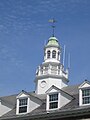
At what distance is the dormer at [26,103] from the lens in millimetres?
39250

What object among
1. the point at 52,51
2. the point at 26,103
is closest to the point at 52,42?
the point at 52,51

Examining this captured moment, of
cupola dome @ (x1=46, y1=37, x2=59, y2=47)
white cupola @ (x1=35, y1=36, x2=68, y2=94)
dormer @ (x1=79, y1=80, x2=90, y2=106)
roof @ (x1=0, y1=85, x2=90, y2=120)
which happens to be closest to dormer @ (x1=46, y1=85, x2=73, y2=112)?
roof @ (x1=0, y1=85, x2=90, y2=120)

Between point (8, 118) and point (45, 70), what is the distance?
12.3 m

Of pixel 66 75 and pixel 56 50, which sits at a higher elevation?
pixel 56 50

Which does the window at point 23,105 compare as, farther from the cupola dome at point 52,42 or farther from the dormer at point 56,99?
the cupola dome at point 52,42

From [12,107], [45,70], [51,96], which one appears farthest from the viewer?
[45,70]

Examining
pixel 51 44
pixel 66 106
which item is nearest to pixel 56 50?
pixel 51 44

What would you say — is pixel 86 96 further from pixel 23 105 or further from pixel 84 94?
pixel 23 105

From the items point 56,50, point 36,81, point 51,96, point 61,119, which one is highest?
point 56,50

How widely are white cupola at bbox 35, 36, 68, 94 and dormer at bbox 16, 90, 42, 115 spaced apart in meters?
9.23

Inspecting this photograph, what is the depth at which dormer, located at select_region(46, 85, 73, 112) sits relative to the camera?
37094mm

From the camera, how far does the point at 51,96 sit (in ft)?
124

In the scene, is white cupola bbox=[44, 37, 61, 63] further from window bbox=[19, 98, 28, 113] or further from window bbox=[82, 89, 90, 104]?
window bbox=[82, 89, 90, 104]

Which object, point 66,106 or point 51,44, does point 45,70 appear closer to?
point 51,44
